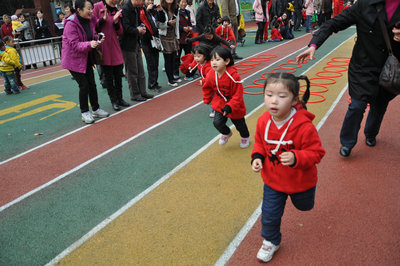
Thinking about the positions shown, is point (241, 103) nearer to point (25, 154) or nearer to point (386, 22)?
point (386, 22)

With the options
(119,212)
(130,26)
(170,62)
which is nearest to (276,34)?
(170,62)

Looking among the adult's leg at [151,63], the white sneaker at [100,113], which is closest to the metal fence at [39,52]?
the adult's leg at [151,63]

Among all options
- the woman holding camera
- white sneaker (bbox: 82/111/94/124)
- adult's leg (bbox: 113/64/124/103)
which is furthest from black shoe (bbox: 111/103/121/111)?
the woman holding camera

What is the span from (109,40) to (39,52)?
30.2 feet

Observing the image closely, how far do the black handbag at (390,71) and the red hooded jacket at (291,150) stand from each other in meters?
1.45

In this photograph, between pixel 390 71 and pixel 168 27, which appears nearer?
pixel 390 71

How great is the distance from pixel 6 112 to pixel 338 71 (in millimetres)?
8833

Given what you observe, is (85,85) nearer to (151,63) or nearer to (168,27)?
(151,63)

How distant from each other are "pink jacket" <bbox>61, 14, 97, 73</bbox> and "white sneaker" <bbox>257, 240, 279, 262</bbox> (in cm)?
476

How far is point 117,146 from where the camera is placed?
531 centimetres

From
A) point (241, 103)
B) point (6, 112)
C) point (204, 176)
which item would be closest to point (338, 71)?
point (241, 103)

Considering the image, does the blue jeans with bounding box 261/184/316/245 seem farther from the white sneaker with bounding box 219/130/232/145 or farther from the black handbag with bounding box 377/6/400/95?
the white sneaker with bounding box 219/130/232/145

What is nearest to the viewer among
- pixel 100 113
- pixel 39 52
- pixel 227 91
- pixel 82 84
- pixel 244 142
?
pixel 227 91

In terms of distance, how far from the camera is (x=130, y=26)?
274 inches
